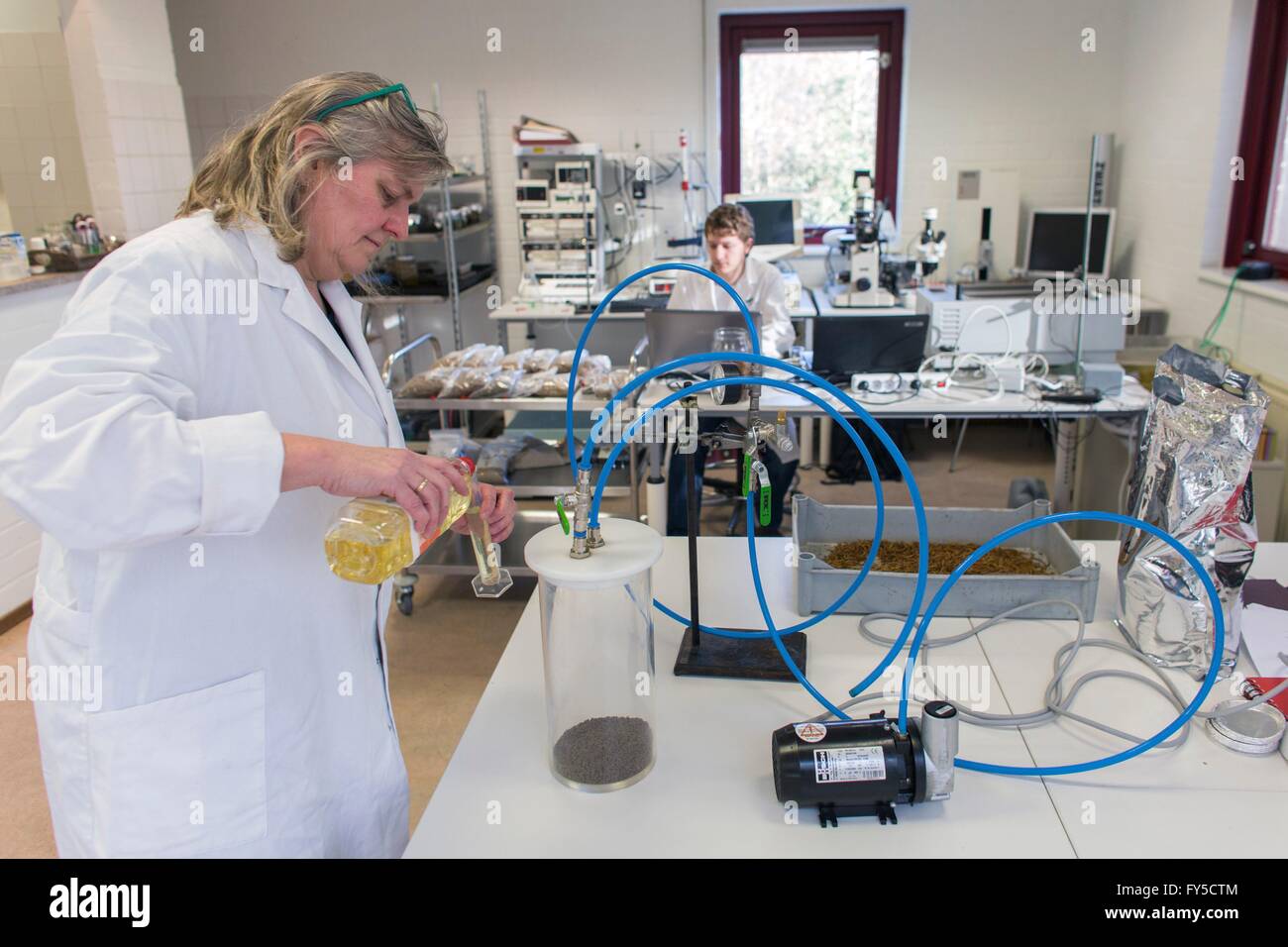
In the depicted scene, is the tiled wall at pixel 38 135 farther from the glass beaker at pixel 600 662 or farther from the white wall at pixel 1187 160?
the white wall at pixel 1187 160

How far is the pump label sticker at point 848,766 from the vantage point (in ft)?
3.45

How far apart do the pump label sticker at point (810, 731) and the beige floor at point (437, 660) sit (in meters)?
1.36

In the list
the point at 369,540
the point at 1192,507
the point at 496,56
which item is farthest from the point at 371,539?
the point at 496,56

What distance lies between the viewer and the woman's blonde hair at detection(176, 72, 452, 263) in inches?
40.6

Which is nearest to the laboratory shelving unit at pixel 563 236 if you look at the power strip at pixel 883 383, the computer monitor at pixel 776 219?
the computer monitor at pixel 776 219

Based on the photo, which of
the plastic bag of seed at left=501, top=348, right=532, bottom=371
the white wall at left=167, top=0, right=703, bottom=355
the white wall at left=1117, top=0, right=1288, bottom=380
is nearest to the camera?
the plastic bag of seed at left=501, top=348, right=532, bottom=371

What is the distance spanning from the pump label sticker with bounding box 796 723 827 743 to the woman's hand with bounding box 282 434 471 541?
1.62 ft

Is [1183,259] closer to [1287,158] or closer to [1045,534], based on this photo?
[1287,158]

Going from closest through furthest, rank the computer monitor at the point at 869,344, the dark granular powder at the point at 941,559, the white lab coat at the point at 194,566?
the white lab coat at the point at 194,566 < the dark granular powder at the point at 941,559 < the computer monitor at the point at 869,344

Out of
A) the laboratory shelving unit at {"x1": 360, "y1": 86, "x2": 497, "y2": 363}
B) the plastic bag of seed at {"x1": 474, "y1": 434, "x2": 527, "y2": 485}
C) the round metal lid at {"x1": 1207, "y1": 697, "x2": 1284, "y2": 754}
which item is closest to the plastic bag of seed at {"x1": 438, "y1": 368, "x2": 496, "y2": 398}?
the plastic bag of seed at {"x1": 474, "y1": 434, "x2": 527, "y2": 485}

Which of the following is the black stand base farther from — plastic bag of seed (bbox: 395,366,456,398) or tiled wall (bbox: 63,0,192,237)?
tiled wall (bbox: 63,0,192,237)

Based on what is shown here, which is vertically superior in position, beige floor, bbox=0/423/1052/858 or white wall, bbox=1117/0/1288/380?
white wall, bbox=1117/0/1288/380

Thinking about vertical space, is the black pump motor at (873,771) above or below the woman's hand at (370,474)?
below
